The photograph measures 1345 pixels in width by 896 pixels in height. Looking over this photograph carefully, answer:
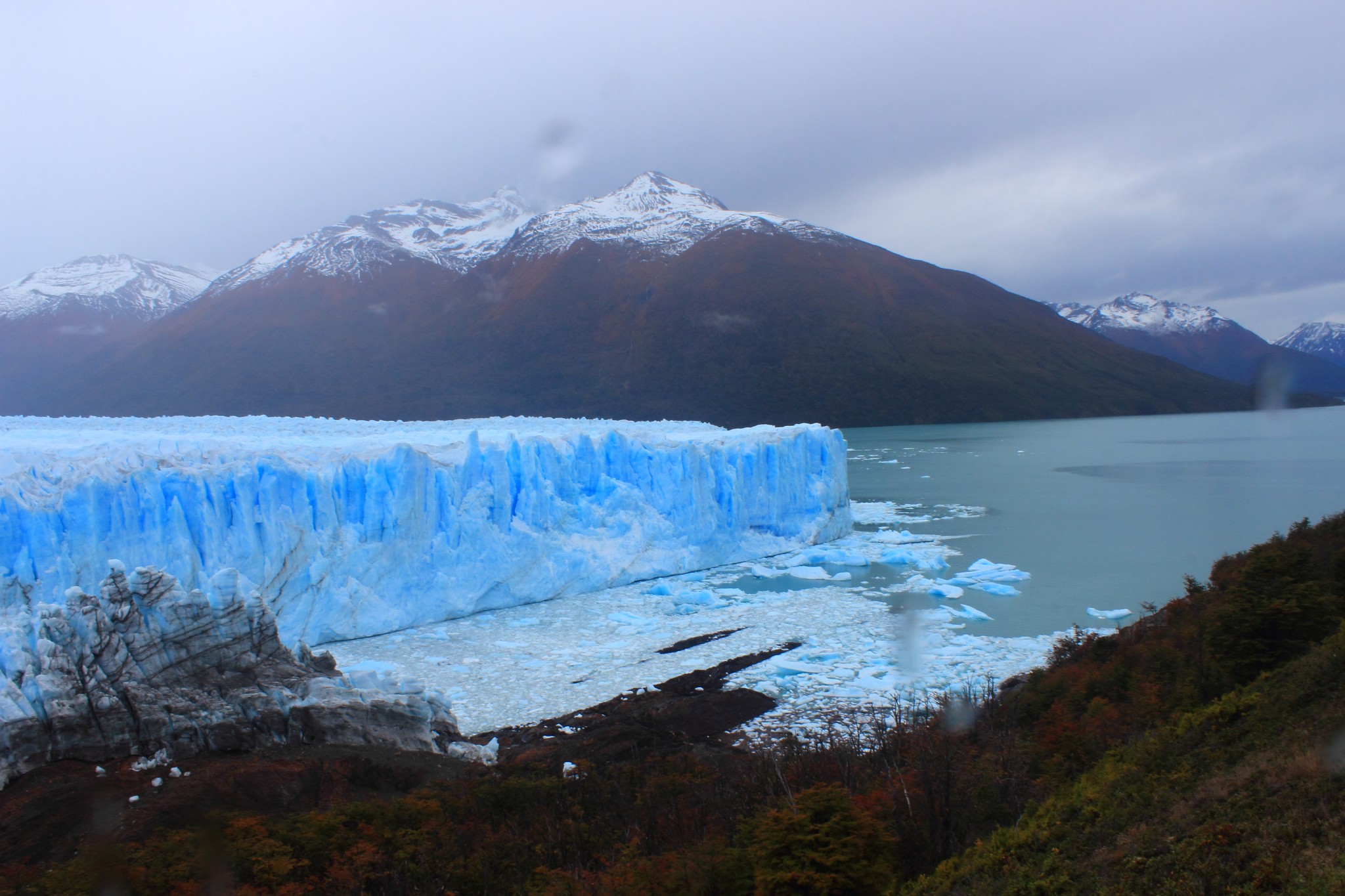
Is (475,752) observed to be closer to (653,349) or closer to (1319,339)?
(653,349)

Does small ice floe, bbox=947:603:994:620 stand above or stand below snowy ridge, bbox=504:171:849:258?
below

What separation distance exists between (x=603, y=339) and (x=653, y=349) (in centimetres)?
554

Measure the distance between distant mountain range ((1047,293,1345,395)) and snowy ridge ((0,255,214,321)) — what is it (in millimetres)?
116667

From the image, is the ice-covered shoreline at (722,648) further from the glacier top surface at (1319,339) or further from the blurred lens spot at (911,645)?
the glacier top surface at (1319,339)

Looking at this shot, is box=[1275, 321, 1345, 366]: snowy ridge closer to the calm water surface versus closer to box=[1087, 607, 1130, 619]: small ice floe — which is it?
the calm water surface

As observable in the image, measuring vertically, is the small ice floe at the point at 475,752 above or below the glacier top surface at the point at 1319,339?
below

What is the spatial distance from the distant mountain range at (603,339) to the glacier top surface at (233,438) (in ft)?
143

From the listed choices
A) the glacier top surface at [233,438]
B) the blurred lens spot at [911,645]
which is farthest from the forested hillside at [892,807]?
the glacier top surface at [233,438]

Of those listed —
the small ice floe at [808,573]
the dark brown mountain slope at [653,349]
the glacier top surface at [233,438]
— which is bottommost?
the small ice floe at [808,573]

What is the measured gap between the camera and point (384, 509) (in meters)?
12.1

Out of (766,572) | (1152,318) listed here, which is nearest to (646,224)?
(766,572)

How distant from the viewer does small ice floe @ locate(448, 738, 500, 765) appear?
704 centimetres

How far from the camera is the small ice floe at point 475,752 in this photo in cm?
704

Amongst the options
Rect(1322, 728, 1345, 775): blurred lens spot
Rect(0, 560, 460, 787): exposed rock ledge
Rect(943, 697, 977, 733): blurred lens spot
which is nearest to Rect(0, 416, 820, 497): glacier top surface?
Rect(0, 560, 460, 787): exposed rock ledge
